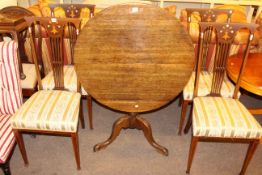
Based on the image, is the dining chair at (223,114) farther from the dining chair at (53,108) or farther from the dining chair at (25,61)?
the dining chair at (25,61)

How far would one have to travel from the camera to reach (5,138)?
1724 millimetres

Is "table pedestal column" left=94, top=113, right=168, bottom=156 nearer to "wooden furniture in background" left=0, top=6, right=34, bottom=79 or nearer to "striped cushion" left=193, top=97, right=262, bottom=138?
"striped cushion" left=193, top=97, right=262, bottom=138

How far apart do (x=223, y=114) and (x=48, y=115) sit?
1318 millimetres

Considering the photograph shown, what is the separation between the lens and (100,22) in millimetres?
1567

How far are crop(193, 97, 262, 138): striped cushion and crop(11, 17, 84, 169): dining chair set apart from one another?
3.07 feet

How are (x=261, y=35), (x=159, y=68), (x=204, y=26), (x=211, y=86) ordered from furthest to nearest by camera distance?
(x=261, y=35)
(x=211, y=86)
(x=204, y=26)
(x=159, y=68)

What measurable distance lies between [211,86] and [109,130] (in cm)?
110

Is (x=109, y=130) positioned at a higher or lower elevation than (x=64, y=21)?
lower

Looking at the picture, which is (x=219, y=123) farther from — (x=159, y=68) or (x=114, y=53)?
(x=114, y=53)

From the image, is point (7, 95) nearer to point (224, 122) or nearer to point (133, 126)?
point (133, 126)

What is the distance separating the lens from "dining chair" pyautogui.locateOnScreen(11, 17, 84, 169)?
1747 millimetres

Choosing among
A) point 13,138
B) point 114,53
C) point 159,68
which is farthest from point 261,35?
point 13,138

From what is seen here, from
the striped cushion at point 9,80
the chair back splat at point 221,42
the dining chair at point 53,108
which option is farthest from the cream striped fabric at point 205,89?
the striped cushion at point 9,80

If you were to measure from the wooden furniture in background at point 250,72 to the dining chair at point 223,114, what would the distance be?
6cm
